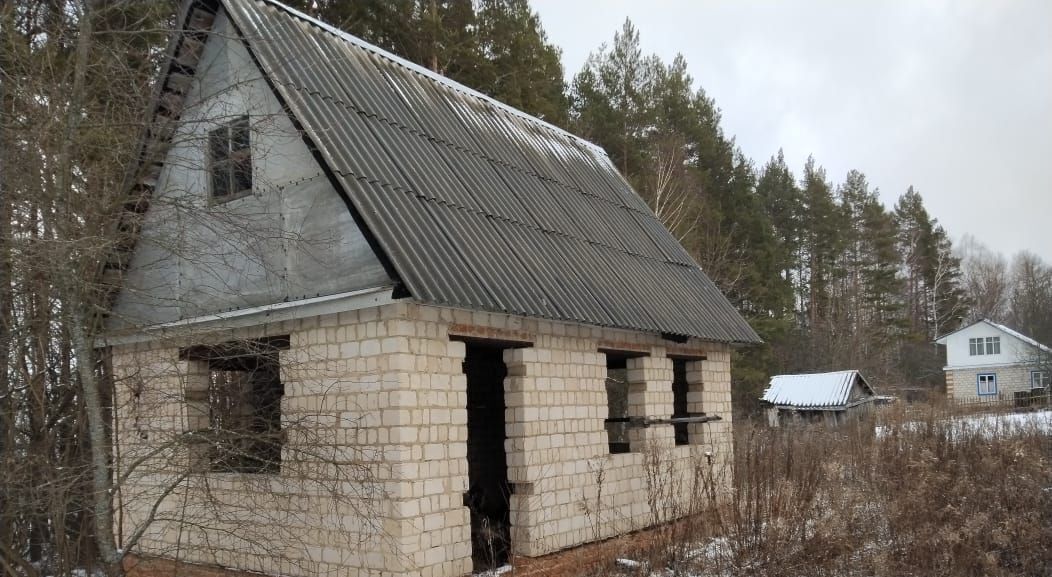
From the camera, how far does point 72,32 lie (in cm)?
711

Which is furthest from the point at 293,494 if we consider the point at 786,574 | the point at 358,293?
the point at 786,574

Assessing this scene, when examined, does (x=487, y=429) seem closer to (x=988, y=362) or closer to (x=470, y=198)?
(x=470, y=198)

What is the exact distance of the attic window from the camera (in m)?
9.13

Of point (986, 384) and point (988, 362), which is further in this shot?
point (986, 384)

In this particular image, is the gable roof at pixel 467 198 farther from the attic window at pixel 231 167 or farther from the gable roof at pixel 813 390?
the gable roof at pixel 813 390

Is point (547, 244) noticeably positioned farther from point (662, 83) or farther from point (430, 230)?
point (662, 83)

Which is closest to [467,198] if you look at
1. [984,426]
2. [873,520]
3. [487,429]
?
[487,429]

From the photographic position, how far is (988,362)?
43.9m

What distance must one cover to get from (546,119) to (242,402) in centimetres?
1652

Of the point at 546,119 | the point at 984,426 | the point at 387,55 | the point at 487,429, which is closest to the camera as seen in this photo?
the point at 387,55

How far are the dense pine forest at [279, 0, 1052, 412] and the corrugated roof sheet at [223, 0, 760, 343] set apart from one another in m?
1.50

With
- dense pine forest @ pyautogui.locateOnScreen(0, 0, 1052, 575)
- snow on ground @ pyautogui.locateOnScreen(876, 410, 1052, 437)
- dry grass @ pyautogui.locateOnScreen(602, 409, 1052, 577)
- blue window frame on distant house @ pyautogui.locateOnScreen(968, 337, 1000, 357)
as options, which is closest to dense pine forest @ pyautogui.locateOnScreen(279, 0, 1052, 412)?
dense pine forest @ pyautogui.locateOnScreen(0, 0, 1052, 575)

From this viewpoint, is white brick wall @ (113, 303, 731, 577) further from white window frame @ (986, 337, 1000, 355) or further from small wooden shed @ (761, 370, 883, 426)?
white window frame @ (986, 337, 1000, 355)

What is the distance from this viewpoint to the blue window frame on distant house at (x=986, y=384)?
44656 millimetres
